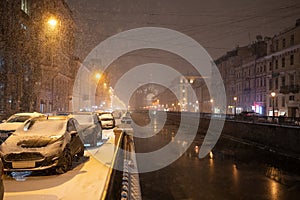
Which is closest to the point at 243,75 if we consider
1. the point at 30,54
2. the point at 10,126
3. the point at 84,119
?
Result: the point at 30,54

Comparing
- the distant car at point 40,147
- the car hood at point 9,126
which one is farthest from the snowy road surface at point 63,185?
the car hood at point 9,126

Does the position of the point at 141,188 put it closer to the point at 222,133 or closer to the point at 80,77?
the point at 222,133

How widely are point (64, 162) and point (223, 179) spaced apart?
17.6 ft

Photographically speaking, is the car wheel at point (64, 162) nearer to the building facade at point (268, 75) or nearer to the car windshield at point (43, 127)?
the car windshield at point (43, 127)

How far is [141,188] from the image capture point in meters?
9.36

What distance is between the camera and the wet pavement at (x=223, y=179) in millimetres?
8633

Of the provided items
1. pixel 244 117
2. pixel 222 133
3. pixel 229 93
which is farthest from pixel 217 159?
pixel 229 93

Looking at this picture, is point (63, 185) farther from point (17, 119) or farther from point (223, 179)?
point (17, 119)

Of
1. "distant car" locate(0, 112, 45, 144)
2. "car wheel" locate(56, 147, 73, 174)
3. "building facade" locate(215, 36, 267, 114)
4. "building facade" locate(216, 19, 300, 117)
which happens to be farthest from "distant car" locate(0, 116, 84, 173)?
"building facade" locate(215, 36, 267, 114)

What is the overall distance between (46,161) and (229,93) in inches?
2719

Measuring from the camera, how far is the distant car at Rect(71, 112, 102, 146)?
47.9 feet

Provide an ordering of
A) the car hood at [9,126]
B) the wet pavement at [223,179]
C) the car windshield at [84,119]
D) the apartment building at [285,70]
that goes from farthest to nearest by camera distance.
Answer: the apartment building at [285,70] → the car windshield at [84,119] → the car hood at [9,126] → the wet pavement at [223,179]

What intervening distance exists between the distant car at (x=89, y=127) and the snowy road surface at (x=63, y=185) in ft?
15.3

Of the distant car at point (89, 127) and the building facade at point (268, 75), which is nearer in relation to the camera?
the distant car at point (89, 127)
